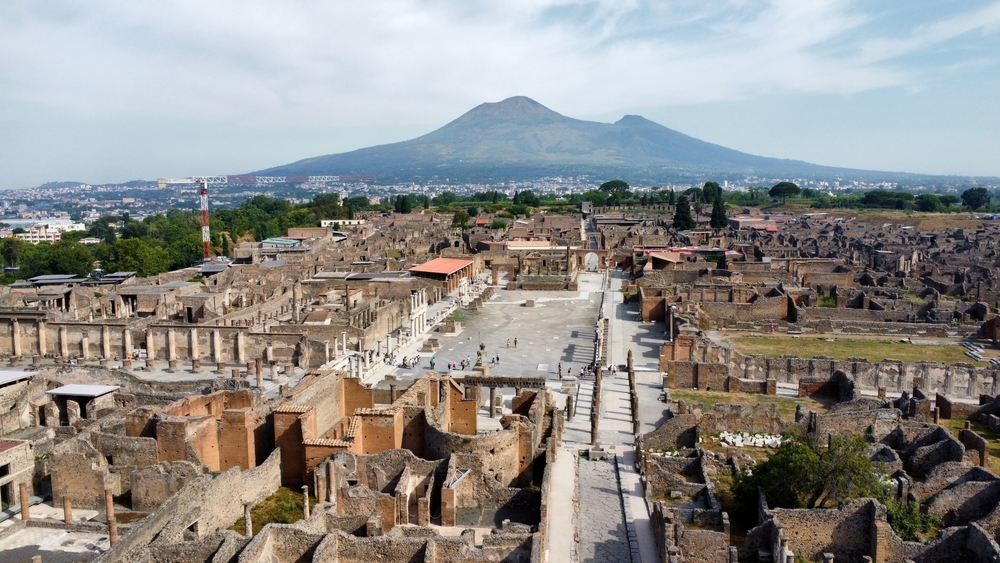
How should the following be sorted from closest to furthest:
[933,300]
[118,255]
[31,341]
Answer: [31,341] < [933,300] < [118,255]

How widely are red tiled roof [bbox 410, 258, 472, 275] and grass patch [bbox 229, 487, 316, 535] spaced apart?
144 ft

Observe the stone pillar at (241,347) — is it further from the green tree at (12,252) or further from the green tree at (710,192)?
the green tree at (710,192)

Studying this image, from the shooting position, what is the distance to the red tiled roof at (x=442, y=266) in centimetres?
6661

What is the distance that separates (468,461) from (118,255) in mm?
66282

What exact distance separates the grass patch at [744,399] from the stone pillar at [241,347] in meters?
23.8

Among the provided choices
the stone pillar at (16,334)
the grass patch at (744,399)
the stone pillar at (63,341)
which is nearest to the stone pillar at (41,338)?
the stone pillar at (63,341)

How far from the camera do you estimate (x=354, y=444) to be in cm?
2416

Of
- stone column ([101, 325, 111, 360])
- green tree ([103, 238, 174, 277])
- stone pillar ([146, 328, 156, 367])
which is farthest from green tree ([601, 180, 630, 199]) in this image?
stone column ([101, 325, 111, 360])

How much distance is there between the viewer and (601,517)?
2239 cm

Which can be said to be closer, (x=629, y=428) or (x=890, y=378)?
(x=629, y=428)

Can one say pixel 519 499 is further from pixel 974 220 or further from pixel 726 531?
pixel 974 220

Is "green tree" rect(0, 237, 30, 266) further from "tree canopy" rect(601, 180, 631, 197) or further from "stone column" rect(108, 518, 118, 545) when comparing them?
"tree canopy" rect(601, 180, 631, 197)

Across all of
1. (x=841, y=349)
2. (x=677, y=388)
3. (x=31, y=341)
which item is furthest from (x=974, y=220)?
(x=31, y=341)

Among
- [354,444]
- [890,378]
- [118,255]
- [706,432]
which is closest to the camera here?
[354,444]
